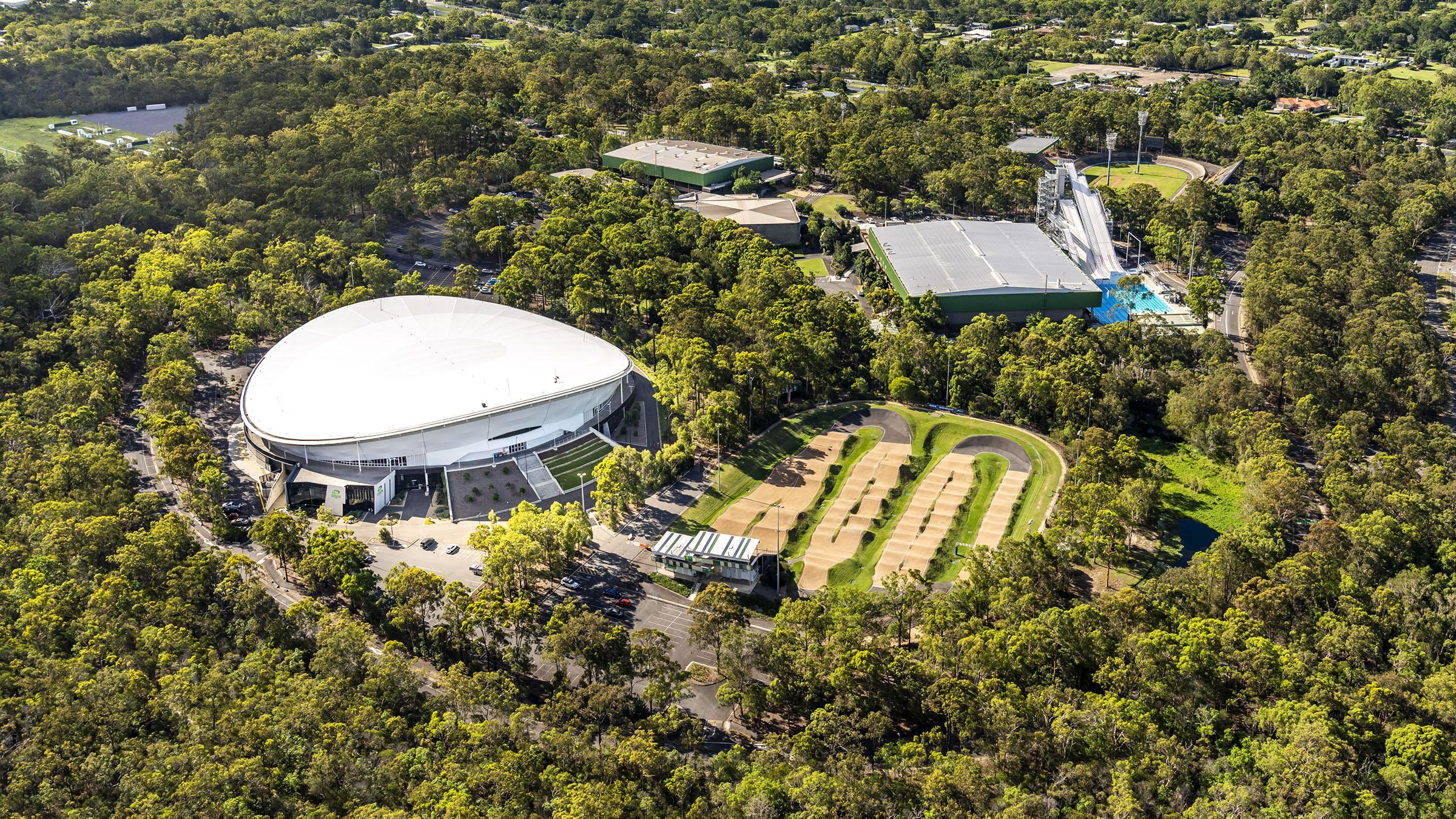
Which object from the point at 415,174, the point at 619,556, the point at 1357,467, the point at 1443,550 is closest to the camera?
the point at 1443,550

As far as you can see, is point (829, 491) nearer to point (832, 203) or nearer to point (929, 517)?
point (929, 517)

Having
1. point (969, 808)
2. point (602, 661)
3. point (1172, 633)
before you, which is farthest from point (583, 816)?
point (1172, 633)

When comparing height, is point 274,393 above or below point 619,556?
above

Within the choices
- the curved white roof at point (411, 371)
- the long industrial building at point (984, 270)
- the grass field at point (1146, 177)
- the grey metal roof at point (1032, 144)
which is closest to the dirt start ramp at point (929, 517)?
the curved white roof at point (411, 371)

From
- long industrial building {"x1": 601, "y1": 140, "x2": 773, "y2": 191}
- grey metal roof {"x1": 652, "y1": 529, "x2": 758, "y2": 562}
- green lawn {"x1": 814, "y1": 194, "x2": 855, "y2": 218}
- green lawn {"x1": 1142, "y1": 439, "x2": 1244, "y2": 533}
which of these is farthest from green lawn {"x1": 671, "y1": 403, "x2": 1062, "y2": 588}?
long industrial building {"x1": 601, "y1": 140, "x2": 773, "y2": 191}

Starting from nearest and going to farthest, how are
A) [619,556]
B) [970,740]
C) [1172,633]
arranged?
[970,740], [1172,633], [619,556]

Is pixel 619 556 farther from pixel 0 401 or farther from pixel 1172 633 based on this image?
pixel 0 401
